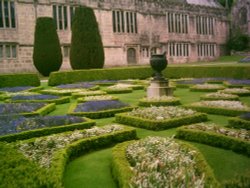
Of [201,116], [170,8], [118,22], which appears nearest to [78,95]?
[201,116]

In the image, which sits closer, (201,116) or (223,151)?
(223,151)

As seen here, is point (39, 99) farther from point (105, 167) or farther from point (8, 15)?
point (8, 15)

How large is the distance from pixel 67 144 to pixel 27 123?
2.54 meters

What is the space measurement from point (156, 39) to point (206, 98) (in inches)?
1167

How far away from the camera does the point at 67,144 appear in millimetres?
8133

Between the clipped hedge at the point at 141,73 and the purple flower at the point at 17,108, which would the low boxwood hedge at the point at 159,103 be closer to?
the purple flower at the point at 17,108

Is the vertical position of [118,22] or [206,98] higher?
Answer: [118,22]

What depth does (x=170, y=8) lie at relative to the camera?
4531 centimetres

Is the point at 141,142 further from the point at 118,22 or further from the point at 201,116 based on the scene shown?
the point at 118,22

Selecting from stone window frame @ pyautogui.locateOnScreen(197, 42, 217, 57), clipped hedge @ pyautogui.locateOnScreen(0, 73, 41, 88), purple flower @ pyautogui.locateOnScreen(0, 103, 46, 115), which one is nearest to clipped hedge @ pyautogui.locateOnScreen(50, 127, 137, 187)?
purple flower @ pyautogui.locateOnScreen(0, 103, 46, 115)

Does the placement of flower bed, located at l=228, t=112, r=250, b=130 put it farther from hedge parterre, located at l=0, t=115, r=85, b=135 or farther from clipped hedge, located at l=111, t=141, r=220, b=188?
hedge parterre, located at l=0, t=115, r=85, b=135

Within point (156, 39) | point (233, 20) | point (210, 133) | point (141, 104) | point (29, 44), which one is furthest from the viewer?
point (233, 20)

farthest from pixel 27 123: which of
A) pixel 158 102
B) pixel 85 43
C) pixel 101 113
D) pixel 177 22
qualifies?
pixel 177 22

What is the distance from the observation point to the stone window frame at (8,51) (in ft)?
102
